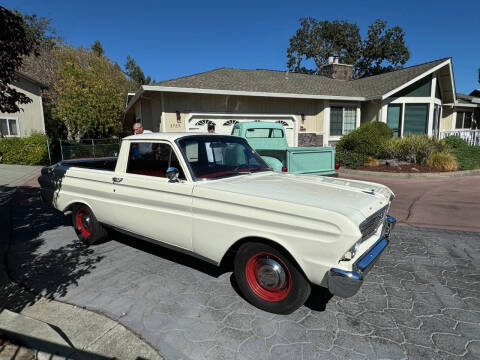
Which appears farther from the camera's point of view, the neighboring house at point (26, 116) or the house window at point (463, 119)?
the house window at point (463, 119)

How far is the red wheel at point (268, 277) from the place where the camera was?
272cm

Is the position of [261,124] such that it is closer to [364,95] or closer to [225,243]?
[225,243]

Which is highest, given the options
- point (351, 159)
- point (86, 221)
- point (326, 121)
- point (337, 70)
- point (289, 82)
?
point (337, 70)

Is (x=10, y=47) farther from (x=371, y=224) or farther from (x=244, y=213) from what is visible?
(x=371, y=224)

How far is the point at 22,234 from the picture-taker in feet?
17.2

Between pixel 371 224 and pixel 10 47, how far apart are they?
168 inches

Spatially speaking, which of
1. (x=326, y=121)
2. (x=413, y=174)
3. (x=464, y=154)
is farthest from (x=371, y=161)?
(x=326, y=121)

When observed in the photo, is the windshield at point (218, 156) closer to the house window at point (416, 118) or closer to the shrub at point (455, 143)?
the shrub at point (455, 143)

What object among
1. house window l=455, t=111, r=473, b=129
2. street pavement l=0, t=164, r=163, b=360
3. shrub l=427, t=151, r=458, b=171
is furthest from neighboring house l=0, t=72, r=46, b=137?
house window l=455, t=111, r=473, b=129

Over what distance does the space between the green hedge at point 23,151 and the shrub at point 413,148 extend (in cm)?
1639

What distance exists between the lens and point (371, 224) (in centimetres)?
281

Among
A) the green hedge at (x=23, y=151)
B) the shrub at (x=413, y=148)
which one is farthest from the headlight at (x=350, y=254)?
the green hedge at (x=23, y=151)

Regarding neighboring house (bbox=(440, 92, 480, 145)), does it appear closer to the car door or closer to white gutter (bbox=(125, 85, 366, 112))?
white gutter (bbox=(125, 85, 366, 112))

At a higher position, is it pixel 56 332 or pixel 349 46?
pixel 349 46
